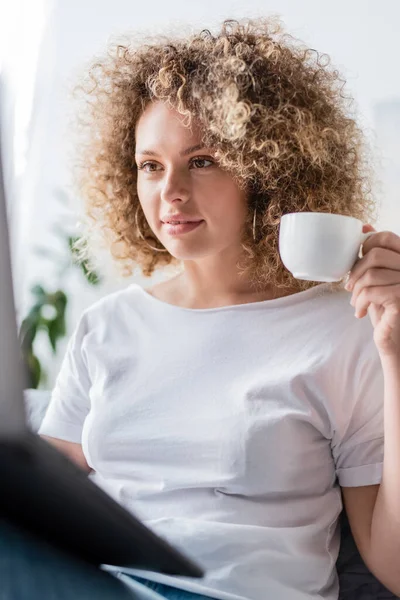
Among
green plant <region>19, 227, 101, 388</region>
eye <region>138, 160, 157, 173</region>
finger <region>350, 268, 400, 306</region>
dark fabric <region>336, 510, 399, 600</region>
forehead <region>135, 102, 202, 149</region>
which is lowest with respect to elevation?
dark fabric <region>336, 510, 399, 600</region>

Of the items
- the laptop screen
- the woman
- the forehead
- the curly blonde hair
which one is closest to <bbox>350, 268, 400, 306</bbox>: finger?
the woman

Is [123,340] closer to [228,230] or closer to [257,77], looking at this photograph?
[228,230]

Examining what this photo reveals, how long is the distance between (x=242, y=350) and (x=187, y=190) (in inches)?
10.3

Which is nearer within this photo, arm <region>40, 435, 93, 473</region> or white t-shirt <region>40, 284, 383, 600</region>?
white t-shirt <region>40, 284, 383, 600</region>

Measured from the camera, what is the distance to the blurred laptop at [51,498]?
0.58m

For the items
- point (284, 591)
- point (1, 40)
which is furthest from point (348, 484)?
point (1, 40)

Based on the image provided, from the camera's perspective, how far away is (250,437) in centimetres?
106

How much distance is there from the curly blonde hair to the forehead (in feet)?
0.04

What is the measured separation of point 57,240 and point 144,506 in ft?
6.80

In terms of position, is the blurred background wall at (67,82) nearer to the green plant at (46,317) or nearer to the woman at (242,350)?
the green plant at (46,317)

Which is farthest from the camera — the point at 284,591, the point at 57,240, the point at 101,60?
the point at 57,240

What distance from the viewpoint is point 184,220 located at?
1.18 metres

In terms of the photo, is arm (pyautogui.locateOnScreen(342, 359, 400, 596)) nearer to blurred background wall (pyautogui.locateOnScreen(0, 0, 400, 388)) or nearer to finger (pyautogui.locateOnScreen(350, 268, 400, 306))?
finger (pyautogui.locateOnScreen(350, 268, 400, 306))

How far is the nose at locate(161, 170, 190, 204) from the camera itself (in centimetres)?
117
